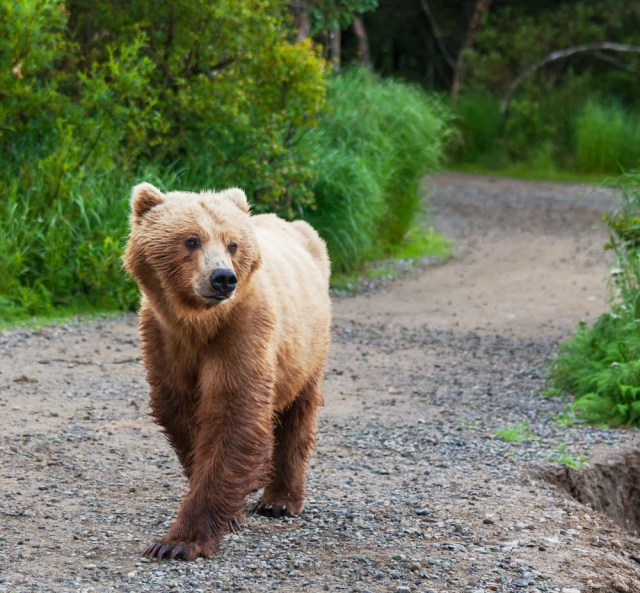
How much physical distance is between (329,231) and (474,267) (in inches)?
92.4

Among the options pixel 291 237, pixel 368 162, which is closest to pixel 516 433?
pixel 291 237

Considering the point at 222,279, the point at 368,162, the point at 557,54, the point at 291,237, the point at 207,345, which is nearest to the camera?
the point at 222,279

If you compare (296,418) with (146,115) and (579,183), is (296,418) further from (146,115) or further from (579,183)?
(579,183)

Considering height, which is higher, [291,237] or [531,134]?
[291,237]

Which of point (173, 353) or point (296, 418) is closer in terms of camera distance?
point (173, 353)

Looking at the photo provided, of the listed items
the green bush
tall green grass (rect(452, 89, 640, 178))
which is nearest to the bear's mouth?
tall green grass (rect(452, 89, 640, 178))

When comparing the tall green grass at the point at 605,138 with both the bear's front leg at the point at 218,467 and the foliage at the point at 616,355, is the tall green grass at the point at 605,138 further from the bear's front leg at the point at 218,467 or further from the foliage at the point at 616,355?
the bear's front leg at the point at 218,467

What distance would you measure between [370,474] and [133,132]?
5.21 m

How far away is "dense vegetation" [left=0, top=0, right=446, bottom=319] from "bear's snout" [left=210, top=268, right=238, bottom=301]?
509 centimetres

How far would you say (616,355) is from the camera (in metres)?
7.11

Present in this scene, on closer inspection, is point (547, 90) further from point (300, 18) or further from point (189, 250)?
point (189, 250)

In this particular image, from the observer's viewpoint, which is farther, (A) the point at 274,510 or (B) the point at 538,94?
(B) the point at 538,94

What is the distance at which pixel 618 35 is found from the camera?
2355 centimetres

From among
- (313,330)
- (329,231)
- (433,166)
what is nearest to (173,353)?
(313,330)
